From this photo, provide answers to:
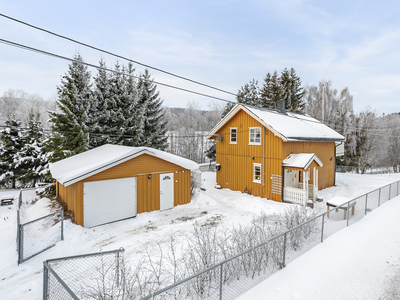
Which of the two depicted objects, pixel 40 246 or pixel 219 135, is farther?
pixel 219 135

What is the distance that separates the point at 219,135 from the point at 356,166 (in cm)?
2413

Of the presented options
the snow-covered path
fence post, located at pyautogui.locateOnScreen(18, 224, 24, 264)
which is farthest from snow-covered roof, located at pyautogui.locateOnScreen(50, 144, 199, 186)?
the snow-covered path

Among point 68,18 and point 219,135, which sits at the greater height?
point 68,18

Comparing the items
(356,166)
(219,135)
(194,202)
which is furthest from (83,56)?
(356,166)

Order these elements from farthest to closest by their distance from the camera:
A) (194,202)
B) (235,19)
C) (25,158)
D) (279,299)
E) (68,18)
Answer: (25,158) → (194,202) → (235,19) → (68,18) → (279,299)

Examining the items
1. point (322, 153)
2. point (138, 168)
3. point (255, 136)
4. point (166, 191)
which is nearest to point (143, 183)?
point (138, 168)

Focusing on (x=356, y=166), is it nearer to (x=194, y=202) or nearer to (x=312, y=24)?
(x=312, y=24)

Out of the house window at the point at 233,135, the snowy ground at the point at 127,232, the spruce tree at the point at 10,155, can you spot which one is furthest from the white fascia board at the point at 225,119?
the spruce tree at the point at 10,155

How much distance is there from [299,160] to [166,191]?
7.84 m

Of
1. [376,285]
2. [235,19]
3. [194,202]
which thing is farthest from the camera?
[194,202]

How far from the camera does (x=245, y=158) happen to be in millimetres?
15133

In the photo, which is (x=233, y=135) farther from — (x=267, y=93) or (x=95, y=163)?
(x=267, y=93)

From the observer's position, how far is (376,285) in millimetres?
4633

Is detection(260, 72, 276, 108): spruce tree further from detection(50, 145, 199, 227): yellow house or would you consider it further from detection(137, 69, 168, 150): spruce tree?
detection(50, 145, 199, 227): yellow house
